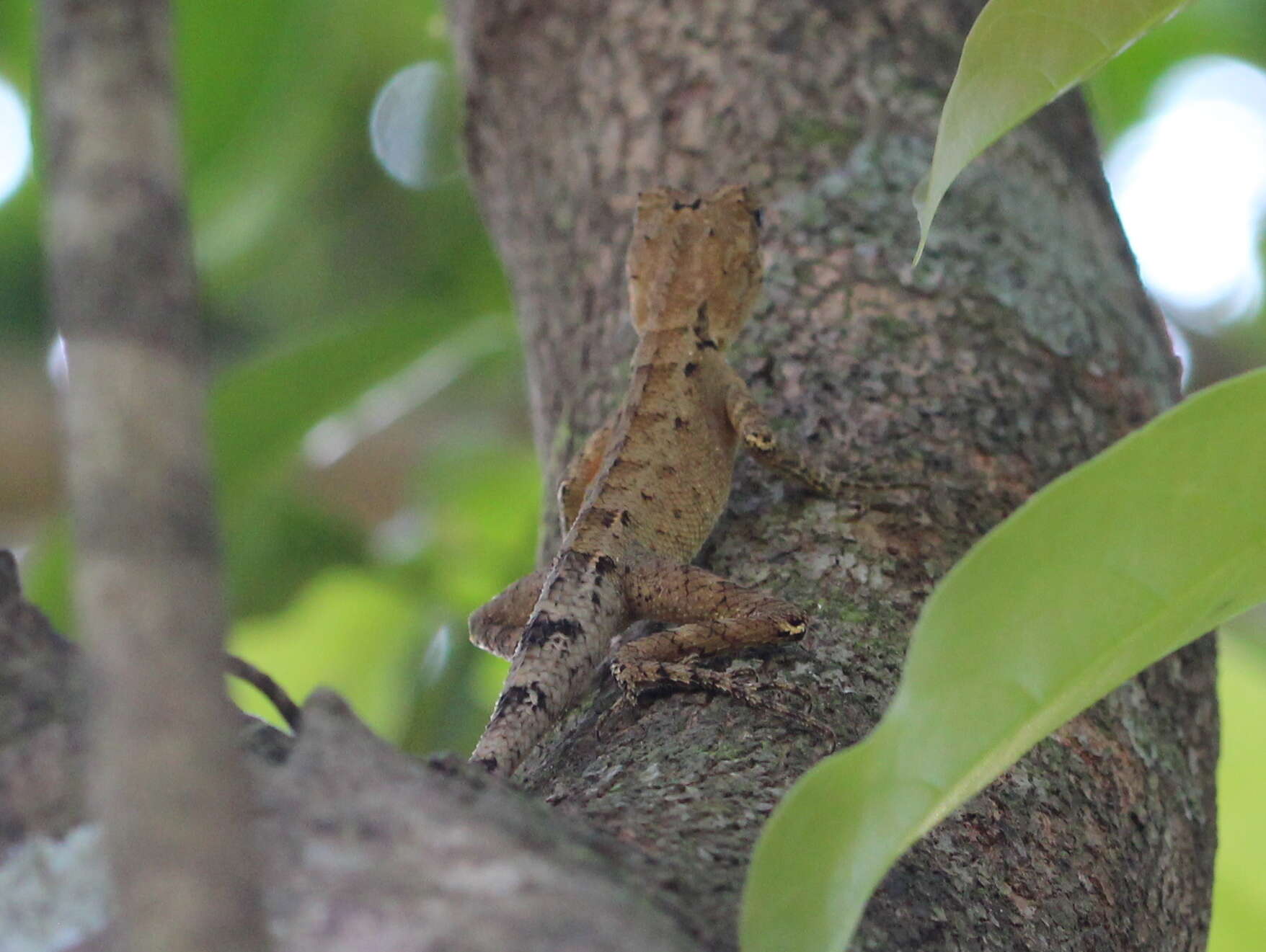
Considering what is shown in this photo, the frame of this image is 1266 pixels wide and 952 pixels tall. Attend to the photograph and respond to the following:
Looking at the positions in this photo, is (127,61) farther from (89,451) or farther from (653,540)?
(653,540)

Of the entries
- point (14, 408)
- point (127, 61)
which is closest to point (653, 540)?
point (127, 61)

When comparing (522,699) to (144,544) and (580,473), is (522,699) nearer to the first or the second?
(580,473)

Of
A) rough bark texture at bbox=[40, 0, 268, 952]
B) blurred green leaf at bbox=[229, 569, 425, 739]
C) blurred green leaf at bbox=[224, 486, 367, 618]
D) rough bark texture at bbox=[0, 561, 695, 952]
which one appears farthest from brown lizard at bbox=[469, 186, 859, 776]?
blurred green leaf at bbox=[229, 569, 425, 739]

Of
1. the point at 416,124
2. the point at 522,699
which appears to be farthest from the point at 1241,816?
the point at 416,124

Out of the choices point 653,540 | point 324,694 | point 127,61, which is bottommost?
point 324,694

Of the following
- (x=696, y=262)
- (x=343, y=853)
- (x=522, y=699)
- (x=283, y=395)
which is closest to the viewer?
(x=343, y=853)

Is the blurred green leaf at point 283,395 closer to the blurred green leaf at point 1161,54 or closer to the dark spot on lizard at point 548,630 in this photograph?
the dark spot on lizard at point 548,630

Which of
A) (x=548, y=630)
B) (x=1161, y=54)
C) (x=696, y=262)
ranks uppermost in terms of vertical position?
(x=1161, y=54)
